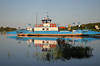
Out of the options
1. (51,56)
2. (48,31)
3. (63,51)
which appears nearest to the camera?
(51,56)

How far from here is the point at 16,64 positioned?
11.9 meters

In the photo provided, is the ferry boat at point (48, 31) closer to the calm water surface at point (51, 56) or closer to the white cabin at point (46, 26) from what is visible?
the white cabin at point (46, 26)

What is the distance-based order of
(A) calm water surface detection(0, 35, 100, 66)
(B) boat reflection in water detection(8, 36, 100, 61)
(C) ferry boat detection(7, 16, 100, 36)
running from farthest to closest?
(C) ferry boat detection(7, 16, 100, 36), (B) boat reflection in water detection(8, 36, 100, 61), (A) calm water surface detection(0, 35, 100, 66)

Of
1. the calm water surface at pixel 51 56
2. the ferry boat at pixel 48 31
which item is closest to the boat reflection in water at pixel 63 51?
the calm water surface at pixel 51 56

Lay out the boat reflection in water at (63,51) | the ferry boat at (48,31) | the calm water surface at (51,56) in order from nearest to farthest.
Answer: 1. the calm water surface at (51,56)
2. the boat reflection in water at (63,51)
3. the ferry boat at (48,31)

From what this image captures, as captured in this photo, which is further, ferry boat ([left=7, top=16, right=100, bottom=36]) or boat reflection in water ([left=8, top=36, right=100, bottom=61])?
ferry boat ([left=7, top=16, right=100, bottom=36])

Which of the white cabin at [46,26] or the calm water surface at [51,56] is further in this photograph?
the white cabin at [46,26]

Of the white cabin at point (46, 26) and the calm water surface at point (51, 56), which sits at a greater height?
the white cabin at point (46, 26)

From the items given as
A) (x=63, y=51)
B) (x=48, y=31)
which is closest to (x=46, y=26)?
(x=48, y=31)

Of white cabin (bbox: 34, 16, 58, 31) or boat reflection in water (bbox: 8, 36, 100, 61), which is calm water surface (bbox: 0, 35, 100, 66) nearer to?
boat reflection in water (bbox: 8, 36, 100, 61)

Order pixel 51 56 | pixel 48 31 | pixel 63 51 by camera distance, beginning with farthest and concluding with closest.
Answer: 1. pixel 48 31
2. pixel 63 51
3. pixel 51 56


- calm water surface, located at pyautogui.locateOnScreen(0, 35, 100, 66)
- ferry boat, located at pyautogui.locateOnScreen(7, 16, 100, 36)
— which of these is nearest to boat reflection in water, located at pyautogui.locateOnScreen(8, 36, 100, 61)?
calm water surface, located at pyautogui.locateOnScreen(0, 35, 100, 66)

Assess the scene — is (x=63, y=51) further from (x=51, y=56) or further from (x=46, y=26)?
(x=46, y=26)

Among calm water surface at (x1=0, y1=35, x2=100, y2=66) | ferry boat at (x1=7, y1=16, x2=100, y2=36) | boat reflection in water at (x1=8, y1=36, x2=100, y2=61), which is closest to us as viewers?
calm water surface at (x1=0, y1=35, x2=100, y2=66)
